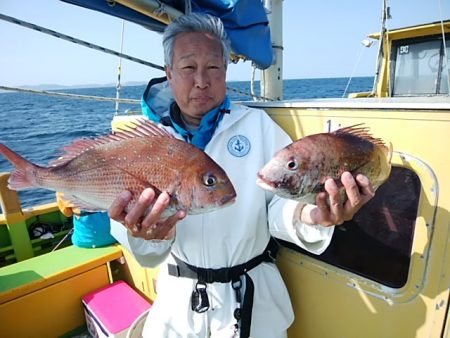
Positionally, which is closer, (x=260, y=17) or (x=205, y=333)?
(x=205, y=333)

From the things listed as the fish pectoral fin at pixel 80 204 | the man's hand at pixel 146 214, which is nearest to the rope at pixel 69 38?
the fish pectoral fin at pixel 80 204

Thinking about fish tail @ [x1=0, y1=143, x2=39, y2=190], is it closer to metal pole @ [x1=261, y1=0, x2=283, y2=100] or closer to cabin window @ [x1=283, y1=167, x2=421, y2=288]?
cabin window @ [x1=283, y1=167, x2=421, y2=288]

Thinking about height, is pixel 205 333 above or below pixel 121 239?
below

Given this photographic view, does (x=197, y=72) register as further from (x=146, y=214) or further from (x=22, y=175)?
(x=22, y=175)

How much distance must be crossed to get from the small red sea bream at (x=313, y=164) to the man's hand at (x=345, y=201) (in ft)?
0.07

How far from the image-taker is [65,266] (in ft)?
9.47

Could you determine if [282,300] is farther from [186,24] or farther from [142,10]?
[142,10]

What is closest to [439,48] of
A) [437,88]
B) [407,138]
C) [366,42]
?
[437,88]

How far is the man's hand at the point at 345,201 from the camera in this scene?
104 centimetres

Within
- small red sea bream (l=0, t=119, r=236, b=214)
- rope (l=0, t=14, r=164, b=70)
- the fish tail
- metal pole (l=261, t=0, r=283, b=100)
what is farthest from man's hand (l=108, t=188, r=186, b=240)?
metal pole (l=261, t=0, r=283, b=100)

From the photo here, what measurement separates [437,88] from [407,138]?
7181mm

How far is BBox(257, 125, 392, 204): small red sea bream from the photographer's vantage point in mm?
1032

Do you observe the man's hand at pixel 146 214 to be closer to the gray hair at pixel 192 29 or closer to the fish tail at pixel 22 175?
the fish tail at pixel 22 175

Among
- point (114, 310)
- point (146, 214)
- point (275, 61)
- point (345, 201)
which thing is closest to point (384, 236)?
point (345, 201)
